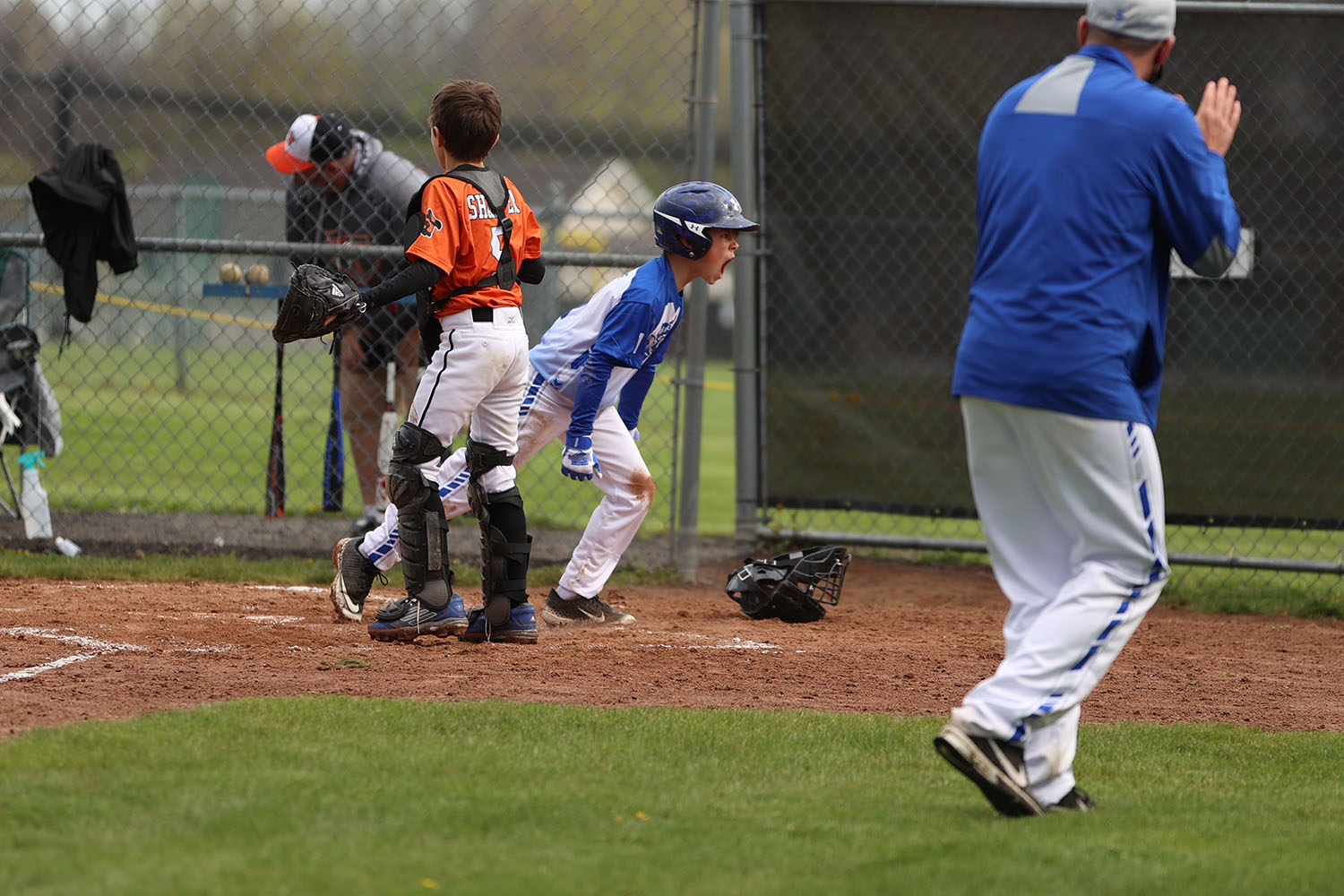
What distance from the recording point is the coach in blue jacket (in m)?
3.26

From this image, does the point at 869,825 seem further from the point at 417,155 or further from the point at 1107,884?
the point at 417,155

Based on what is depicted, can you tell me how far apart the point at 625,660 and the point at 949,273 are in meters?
3.66

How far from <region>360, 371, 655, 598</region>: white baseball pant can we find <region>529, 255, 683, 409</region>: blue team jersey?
0.36ft

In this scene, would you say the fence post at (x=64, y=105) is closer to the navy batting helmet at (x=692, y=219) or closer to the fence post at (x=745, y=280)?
the fence post at (x=745, y=280)

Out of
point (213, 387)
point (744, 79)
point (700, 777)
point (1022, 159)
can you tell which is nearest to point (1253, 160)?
point (744, 79)

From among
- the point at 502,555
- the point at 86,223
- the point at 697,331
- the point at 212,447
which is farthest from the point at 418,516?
the point at 212,447

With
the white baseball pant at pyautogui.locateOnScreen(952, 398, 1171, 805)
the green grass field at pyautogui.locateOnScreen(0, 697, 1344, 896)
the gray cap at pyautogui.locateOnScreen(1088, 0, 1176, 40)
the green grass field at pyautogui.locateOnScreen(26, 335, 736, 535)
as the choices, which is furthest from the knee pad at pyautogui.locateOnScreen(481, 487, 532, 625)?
the gray cap at pyautogui.locateOnScreen(1088, 0, 1176, 40)

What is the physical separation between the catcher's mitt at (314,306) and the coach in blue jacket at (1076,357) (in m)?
2.42

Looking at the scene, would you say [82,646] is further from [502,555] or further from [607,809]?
[607,809]

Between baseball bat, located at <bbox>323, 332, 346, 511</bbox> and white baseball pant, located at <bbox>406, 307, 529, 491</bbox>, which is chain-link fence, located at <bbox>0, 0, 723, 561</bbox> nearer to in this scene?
baseball bat, located at <bbox>323, 332, 346, 511</bbox>

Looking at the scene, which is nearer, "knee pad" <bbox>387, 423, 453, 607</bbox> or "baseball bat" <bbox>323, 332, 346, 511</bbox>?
"knee pad" <bbox>387, 423, 453, 607</bbox>

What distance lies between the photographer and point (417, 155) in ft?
33.3

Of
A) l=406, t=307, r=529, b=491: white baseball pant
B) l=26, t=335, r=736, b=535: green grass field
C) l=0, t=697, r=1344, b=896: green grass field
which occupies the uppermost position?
l=406, t=307, r=529, b=491: white baseball pant

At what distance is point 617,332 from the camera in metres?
5.58
